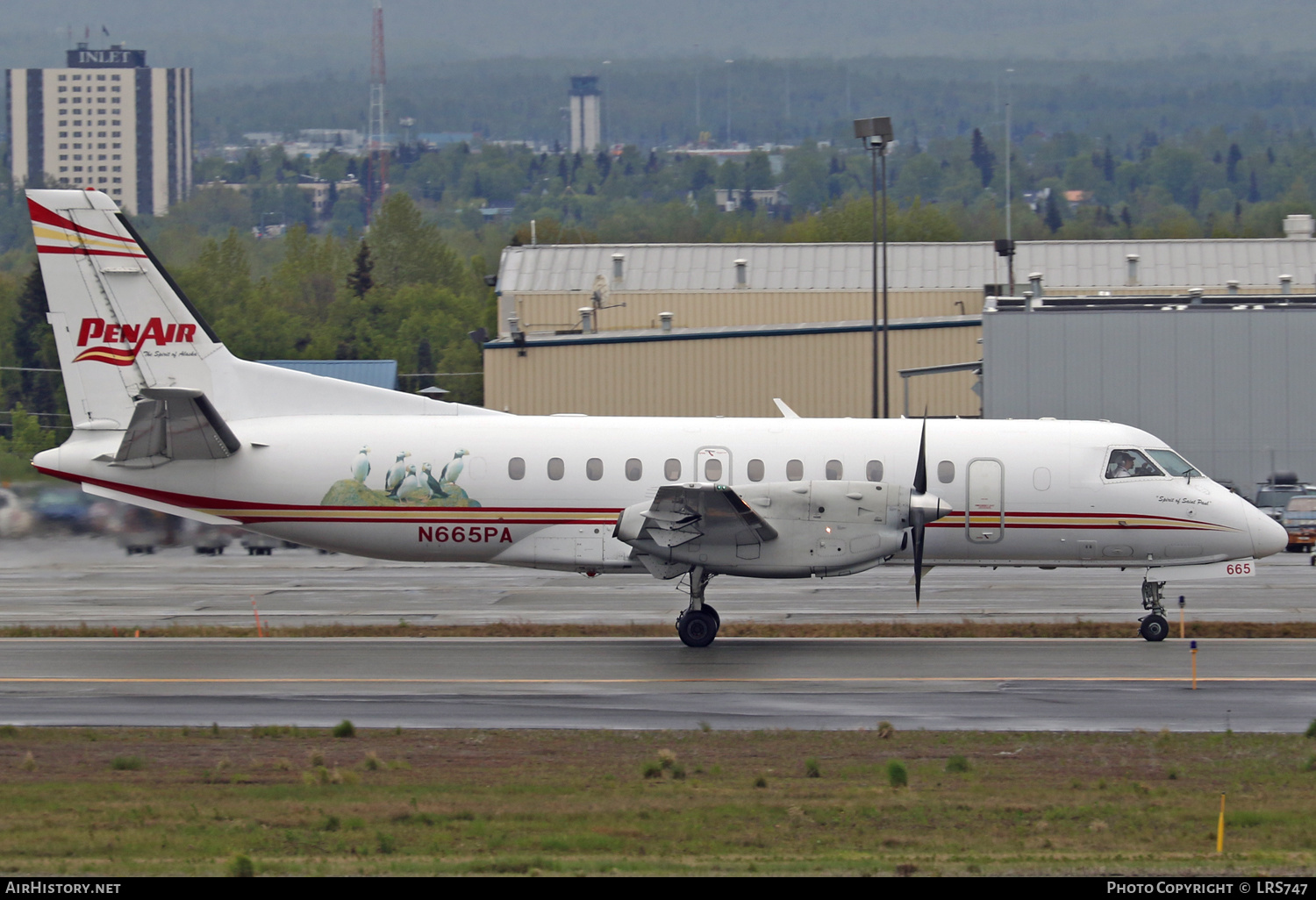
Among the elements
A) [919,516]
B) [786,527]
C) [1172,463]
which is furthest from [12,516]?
[1172,463]

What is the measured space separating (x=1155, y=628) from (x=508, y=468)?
10.6m

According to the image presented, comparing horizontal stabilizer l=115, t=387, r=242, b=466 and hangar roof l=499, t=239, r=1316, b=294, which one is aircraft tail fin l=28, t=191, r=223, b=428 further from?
hangar roof l=499, t=239, r=1316, b=294

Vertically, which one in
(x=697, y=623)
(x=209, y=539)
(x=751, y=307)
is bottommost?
(x=697, y=623)

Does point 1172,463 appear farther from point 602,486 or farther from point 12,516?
point 12,516

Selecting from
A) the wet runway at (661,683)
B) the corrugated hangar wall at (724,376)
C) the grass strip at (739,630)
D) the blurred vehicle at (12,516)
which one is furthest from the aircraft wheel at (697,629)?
the corrugated hangar wall at (724,376)

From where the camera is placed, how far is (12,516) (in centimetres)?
3080

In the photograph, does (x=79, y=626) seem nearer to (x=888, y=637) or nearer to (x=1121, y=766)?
(x=888, y=637)

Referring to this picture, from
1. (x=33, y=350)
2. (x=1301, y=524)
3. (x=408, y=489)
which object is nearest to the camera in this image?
(x=408, y=489)

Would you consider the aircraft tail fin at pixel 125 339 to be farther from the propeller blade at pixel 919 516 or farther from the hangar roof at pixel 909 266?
the hangar roof at pixel 909 266

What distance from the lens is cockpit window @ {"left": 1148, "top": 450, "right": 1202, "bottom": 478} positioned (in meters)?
24.9

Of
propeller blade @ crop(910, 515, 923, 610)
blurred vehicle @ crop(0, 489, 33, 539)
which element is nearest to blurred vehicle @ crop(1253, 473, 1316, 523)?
propeller blade @ crop(910, 515, 923, 610)

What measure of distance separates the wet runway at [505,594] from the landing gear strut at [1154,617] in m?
2.08

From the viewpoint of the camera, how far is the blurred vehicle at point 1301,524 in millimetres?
38188

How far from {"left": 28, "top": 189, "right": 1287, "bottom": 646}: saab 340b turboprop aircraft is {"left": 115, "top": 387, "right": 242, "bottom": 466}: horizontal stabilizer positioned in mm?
32
